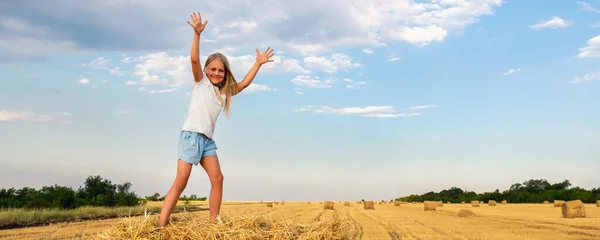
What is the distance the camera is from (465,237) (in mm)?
7863

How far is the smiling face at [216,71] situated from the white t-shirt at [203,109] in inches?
3.3

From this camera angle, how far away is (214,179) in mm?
4379

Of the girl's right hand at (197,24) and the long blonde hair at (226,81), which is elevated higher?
the girl's right hand at (197,24)

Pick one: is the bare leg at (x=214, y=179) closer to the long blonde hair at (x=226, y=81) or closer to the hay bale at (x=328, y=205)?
the long blonde hair at (x=226, y=81)

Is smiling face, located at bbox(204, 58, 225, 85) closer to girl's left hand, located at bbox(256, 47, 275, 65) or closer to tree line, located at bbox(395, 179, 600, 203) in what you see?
girl's left hand, located at bbox(256, 47, 275, 65)

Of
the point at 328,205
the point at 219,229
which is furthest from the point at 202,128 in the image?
the point at 328,205

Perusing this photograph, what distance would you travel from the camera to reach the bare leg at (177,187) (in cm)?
421

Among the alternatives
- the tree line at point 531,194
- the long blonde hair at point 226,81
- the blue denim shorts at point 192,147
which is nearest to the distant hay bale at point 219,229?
the blue denim shorts at point 192,147

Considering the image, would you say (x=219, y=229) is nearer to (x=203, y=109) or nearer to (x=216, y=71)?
(x=203, y=109)

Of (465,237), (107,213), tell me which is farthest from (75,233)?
(107,213)

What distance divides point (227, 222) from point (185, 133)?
840 millimetres

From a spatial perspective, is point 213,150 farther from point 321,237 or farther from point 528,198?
point 528,198

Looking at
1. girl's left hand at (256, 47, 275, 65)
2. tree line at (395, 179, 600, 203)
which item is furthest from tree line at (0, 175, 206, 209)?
tree line at (395, 179, 600, 203)

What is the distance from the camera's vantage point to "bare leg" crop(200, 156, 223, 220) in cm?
437
